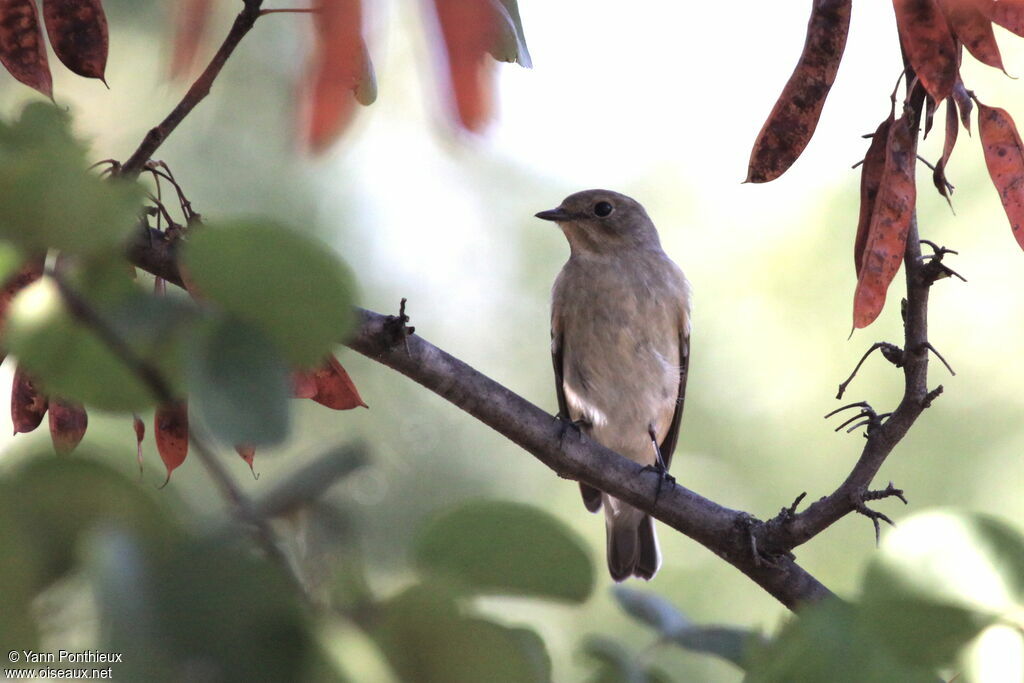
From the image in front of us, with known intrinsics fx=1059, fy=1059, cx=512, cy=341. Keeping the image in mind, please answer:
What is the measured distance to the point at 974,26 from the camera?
183 centimetres

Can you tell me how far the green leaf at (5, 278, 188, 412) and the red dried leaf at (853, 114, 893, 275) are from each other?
5.15ft

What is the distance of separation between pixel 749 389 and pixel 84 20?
23.1 ft

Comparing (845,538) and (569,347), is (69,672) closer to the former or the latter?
(569,347)

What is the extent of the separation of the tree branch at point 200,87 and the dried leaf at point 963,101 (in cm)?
124

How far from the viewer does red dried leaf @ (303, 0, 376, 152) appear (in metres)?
1.22

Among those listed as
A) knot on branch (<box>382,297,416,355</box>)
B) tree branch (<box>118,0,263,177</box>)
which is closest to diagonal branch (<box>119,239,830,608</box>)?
knot on branch (<box>382,297,416,355</box>)

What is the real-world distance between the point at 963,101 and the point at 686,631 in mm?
1167

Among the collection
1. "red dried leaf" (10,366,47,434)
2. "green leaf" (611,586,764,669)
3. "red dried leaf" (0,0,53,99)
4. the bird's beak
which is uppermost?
"red dried leaf" (0,0,53,99)

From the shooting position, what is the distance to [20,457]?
0.73 metres

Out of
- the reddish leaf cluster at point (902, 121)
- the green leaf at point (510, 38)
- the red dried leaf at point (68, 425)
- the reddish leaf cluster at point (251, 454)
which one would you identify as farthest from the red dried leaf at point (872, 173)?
the red dried leaf at point (68, 425)

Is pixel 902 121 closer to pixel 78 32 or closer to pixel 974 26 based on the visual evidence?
pixel 974 26

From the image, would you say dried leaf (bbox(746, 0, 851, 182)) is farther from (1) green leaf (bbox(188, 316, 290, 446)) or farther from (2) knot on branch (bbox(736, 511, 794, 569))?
(1) green leaf (bbox(188, 316, 290, 446))

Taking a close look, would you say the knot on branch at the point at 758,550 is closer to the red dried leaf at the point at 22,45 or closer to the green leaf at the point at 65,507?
the red dried leaf at the point at 22,45

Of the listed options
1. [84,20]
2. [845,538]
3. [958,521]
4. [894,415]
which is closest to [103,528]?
[958,521]
